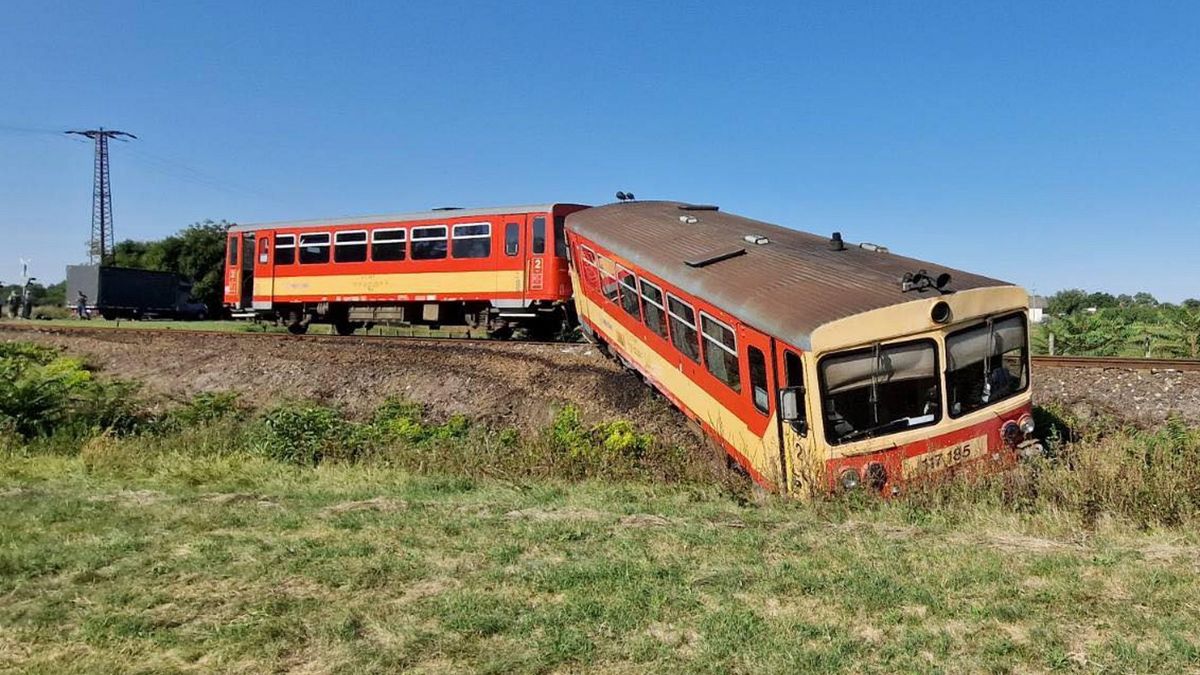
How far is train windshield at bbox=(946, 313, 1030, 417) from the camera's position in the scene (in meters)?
7.57

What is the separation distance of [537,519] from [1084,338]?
19.7m

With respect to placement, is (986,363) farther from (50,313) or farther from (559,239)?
(50,313)

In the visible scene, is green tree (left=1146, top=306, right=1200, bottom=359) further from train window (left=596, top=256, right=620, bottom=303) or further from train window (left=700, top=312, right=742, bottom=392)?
train window (left=700, top=312, right=742, bottom=392)

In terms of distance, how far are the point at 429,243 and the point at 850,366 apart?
Result: 531 inches

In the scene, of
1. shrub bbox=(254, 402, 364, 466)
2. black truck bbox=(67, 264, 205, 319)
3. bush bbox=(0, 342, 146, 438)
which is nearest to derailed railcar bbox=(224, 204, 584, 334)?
bush bbox=(0, 342, 146, 438)

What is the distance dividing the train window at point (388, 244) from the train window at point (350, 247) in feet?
1.16

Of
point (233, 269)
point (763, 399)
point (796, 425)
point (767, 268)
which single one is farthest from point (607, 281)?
point (233, 269)

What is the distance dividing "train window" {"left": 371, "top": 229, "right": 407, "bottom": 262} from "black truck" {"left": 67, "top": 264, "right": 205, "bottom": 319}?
2351 centimetres

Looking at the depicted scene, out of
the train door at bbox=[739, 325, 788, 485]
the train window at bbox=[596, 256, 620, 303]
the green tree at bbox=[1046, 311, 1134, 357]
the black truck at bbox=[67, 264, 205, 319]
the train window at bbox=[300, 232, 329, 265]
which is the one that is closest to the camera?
the train door at bbox=[739, 325, 788, 485]

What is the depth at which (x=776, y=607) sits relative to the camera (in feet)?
15.0

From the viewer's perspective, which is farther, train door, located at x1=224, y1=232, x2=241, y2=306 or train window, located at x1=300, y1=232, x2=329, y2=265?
train door, located at x1=224, y1=232, x2=241, y2=306

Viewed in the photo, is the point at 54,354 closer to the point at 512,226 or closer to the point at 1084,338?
the point at 512,226

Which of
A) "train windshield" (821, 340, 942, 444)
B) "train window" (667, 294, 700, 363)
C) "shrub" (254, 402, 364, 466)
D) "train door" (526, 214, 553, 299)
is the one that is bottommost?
"shrub" (254, 402, 364, 466)

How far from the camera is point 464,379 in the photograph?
13.6 m
